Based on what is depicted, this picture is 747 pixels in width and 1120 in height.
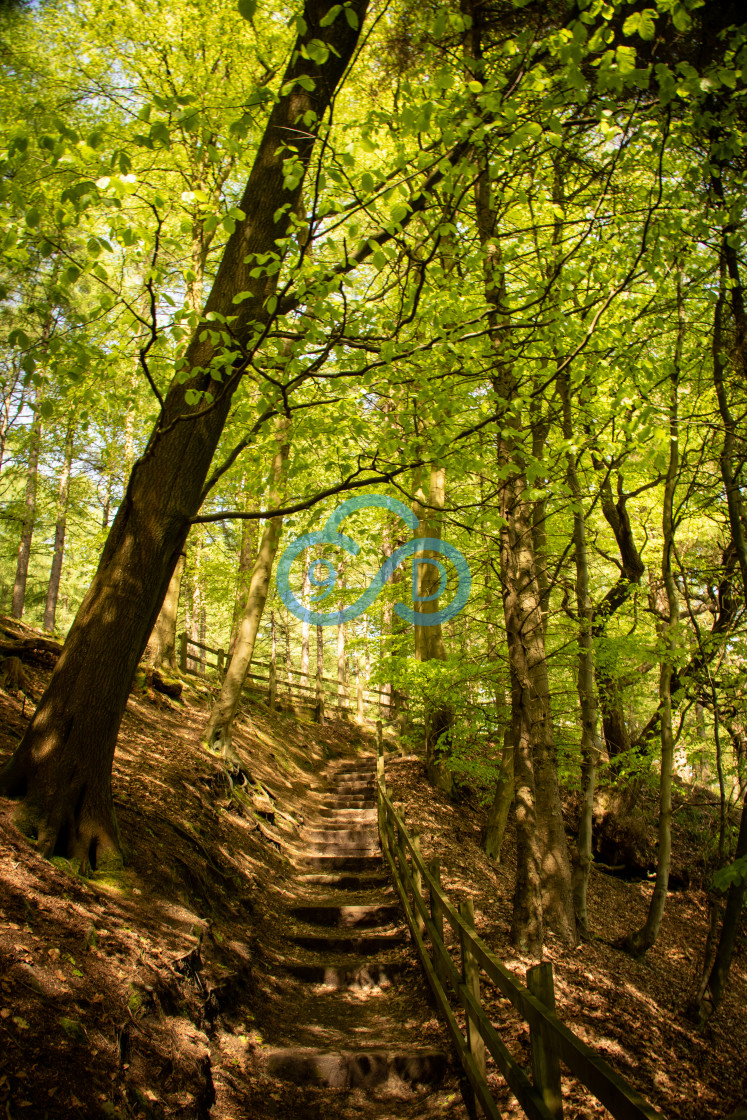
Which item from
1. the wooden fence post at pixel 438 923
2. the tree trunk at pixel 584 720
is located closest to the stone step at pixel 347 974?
the wooden fence post at pixel 438 923

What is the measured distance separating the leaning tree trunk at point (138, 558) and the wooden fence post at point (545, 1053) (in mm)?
3079

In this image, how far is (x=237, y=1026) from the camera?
439cm

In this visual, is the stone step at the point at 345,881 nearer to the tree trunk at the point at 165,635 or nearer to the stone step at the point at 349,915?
the stone step at the point at 349,915

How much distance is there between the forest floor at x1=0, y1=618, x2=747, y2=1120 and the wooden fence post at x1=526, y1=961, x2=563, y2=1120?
4.29 feet

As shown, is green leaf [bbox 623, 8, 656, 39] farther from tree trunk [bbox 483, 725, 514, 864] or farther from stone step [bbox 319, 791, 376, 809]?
stone step [bbox 319, 791, 376, 809]

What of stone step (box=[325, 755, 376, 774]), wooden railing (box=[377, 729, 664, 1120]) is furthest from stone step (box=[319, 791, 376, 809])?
wooden railing (box=[377, 729, 664, 1120])

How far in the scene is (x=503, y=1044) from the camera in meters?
3.30

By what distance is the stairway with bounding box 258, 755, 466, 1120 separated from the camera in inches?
160

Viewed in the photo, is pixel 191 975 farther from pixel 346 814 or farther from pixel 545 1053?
pixel 346 814

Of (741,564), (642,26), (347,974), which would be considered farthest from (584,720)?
(642,26)

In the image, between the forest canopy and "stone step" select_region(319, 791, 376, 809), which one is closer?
the forest canopy

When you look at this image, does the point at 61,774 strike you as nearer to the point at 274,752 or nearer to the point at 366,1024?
the point at 366,1024

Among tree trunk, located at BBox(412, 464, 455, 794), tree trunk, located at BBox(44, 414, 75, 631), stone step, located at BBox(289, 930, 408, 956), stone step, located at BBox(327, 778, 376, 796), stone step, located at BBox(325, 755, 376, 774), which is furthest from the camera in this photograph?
tree trunk, located at BBox(44, 414, 75, 631)

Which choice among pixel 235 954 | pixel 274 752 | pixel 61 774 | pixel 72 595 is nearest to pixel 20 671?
pixel 61 774
